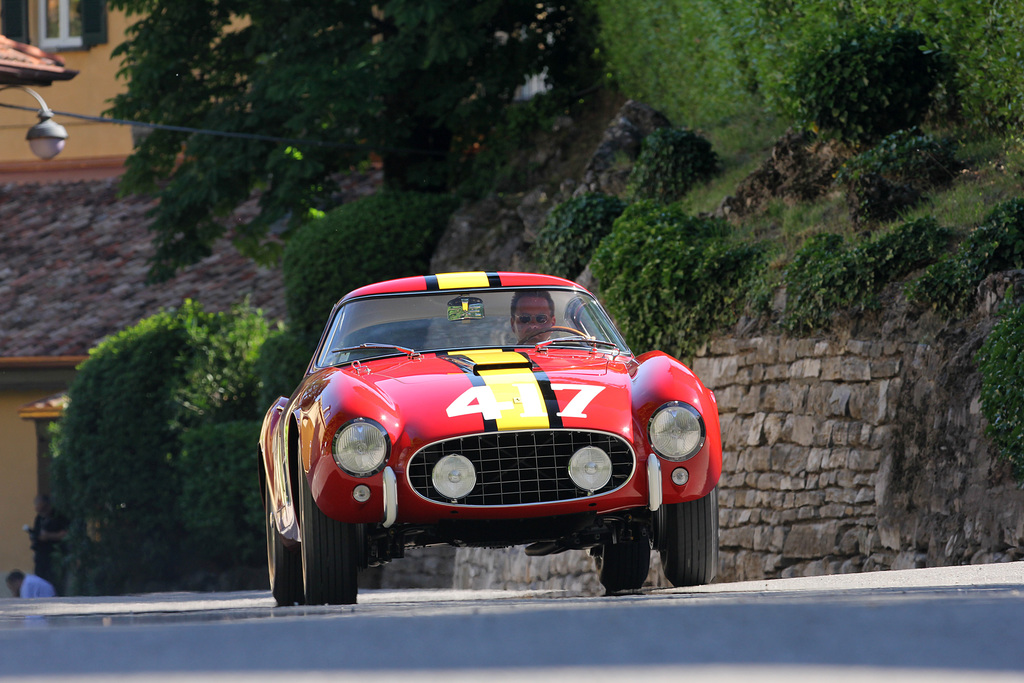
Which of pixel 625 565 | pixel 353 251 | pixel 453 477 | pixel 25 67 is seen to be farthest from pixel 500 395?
pixel 353 251

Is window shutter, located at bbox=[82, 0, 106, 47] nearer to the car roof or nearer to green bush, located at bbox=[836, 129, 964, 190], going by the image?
green bush, located at bbox=[836, 129, 964, 190]

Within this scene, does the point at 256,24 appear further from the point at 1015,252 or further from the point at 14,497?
the point at 1015,252

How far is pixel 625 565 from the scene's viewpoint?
7.55 meters

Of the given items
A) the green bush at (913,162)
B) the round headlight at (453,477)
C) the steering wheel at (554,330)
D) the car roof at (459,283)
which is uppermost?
the green bush at (913,162)

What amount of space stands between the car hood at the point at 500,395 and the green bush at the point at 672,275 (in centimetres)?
528

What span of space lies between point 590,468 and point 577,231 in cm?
932

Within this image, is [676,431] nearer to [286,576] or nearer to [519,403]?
[519,403]

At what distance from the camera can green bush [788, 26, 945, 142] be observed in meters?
12.0

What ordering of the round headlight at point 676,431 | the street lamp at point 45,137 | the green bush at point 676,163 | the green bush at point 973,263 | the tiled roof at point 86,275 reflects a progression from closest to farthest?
the round headlight at point 676,431
the green bush at point 973,263
the green bush at point 676,163
the street lamp at point 45,137
the tiled roof at point 86,275

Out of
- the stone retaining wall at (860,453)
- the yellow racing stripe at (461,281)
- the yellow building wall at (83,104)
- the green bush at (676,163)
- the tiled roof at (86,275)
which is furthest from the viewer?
the yellow building wall at (83,104)

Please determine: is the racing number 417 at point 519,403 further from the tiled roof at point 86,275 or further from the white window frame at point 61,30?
the white window frame at point 61,30

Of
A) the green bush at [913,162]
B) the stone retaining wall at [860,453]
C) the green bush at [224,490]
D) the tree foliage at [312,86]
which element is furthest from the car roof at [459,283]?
the green bush at [224,490]

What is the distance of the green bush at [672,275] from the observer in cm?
1184

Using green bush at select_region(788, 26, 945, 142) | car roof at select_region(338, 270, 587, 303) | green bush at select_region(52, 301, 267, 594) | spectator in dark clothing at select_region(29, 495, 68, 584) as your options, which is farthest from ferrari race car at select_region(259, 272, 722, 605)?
spectator in dark clothing at select_region(29, 495, 68, 584)
